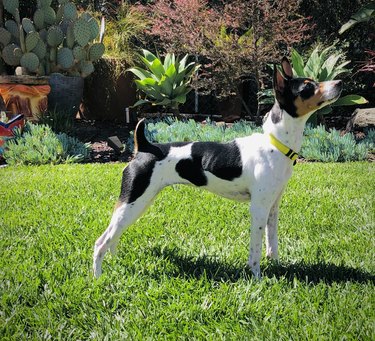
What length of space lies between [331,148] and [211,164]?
13.7 feet

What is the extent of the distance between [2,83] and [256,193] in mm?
6174

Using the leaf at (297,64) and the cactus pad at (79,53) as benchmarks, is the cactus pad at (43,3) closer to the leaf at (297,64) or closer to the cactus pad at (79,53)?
the cactus pad at (79,53)

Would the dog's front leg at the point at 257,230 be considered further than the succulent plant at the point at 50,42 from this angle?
No

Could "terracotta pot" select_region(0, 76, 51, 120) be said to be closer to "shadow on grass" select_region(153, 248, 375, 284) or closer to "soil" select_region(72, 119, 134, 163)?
"soil" select_region(72, 119, 134, 163)

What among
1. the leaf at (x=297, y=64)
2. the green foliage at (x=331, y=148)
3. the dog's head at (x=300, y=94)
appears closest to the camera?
the dog's head at (x=300, y=94)

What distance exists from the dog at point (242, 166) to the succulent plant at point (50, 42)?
19.1 ft

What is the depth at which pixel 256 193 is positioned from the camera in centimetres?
277

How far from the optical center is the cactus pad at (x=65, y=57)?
26.8 feet

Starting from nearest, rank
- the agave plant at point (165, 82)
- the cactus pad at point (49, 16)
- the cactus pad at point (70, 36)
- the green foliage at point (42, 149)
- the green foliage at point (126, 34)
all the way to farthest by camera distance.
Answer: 1. the green foliage at point (42, 149)
2. the agave plant at point (165, 82)
3. the cactus pad at point (70, 36)
4. the cactus pad at point (49, 16)
5. the green foliage at point (126, 34)

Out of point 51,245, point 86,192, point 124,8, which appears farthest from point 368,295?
point 124,8

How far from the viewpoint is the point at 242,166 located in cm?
283

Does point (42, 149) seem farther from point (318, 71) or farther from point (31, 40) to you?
point (318, 71)

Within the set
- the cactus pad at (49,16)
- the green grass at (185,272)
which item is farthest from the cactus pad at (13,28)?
the green grass at (185,272)

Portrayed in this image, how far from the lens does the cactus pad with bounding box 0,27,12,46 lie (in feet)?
26.7
